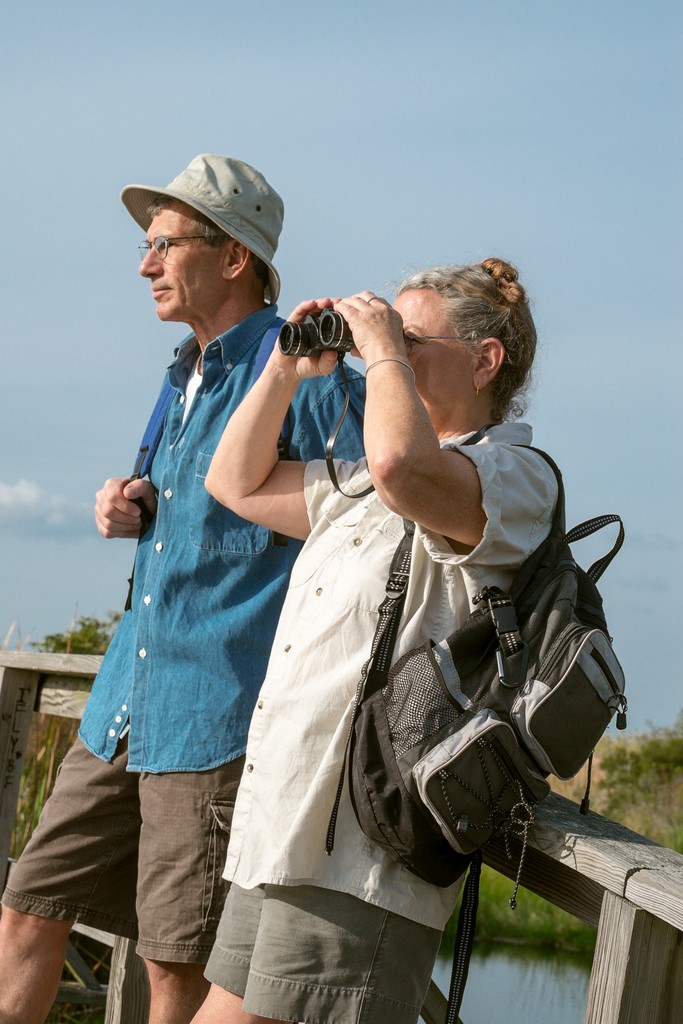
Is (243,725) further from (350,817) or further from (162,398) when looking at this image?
(162,398)

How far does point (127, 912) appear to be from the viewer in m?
2.76

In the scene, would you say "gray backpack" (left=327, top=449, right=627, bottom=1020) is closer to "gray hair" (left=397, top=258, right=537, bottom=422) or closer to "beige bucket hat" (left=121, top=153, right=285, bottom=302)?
"gray hair" (left=397, top=258, right=537, bottom=422)

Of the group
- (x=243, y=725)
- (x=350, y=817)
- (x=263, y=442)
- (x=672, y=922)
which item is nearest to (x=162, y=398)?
(x=263, y=442)

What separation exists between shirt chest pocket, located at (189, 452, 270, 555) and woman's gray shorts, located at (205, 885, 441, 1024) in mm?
814

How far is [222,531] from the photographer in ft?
8.18

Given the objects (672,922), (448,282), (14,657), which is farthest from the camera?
(14,657)

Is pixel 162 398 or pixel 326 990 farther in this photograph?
pixel 162 398

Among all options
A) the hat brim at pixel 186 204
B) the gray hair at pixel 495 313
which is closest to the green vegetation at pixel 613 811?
the hat brim at pixel 186 204

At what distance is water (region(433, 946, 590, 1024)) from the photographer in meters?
7.62

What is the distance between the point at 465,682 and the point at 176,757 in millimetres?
915

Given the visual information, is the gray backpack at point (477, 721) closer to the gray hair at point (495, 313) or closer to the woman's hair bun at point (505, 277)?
the gray hair at point (495, 313)

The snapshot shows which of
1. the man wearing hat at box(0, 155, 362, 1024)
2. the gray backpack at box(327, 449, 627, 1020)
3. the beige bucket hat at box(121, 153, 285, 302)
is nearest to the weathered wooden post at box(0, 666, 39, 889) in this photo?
the man wearing hat at box(0, 155, 362, 1024)

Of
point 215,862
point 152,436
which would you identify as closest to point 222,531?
point 152,436

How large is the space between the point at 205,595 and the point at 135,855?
0.70 m
